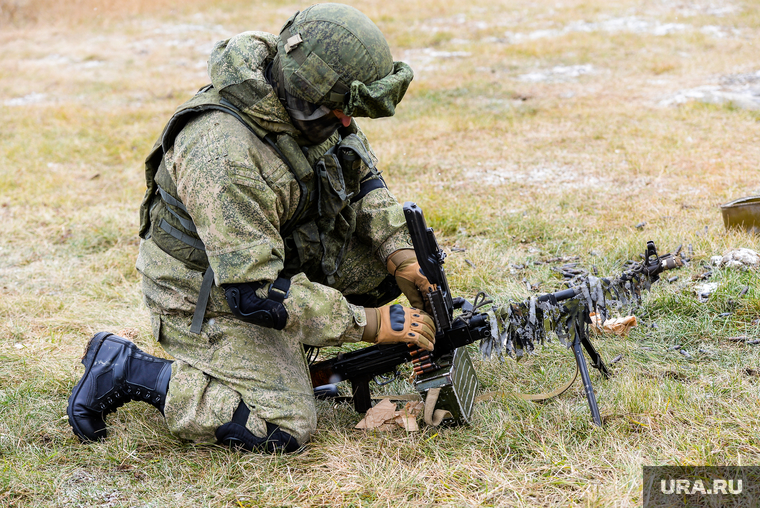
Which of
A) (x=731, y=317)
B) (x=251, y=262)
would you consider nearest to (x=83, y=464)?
(x=251, y=262)

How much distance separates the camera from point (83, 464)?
3160 mm

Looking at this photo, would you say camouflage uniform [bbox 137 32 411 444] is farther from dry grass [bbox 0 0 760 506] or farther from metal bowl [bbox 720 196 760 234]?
metal bowl [bbox 720 196 760 234]

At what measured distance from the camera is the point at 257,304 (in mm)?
2910

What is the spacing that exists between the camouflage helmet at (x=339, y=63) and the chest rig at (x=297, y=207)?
32cm

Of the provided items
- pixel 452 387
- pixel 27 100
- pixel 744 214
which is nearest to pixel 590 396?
pixel 452 387

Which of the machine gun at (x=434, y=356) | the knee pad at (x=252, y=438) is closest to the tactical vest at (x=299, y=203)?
the machine gun at (x=434, y=356)

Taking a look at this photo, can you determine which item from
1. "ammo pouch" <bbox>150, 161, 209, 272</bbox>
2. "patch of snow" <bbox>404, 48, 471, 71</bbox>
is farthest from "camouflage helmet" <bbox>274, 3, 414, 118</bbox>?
"patch of snow" <bbox>404, 48, 471, 71</bbox>

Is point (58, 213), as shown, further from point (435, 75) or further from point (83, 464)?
point (435, 75)

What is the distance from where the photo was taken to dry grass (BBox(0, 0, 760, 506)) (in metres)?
2.88

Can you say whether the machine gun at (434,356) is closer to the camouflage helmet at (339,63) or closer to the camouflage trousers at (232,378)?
the camouflage trousers at (232,378)

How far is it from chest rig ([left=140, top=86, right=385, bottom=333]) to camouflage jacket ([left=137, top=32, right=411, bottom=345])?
0.04 meters

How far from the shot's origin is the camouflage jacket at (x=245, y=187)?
2871 mm

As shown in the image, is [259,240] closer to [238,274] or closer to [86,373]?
[238,274]

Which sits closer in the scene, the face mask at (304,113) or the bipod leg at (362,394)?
the face mask at (304,113)
